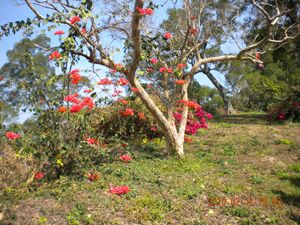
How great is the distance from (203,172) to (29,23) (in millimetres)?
4262

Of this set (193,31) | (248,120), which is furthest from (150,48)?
(248,120)

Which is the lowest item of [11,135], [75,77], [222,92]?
[11,135]

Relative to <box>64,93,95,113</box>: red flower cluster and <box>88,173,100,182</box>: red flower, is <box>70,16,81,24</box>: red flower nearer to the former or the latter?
<box>64,93,95,113</box>: red flower cluster

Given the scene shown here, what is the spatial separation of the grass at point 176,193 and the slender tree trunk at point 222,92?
12181mm

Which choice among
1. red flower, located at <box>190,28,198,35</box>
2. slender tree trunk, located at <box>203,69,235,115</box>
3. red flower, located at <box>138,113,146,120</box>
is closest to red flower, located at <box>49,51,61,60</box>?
red flower, located at <box>190,28,198,35</box>

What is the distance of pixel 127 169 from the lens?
6445mm

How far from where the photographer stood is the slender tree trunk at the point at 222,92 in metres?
20.1

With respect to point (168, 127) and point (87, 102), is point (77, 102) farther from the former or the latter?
point (168, 127)

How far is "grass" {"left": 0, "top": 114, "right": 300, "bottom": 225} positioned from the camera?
15.2 feet

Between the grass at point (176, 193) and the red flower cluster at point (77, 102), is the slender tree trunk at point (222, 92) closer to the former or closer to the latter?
the grass at point (176, 193)

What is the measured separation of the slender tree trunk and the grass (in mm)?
12181

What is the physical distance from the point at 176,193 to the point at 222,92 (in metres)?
15.5

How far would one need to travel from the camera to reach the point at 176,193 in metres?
5.43

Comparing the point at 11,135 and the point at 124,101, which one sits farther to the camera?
the point at 124,101
